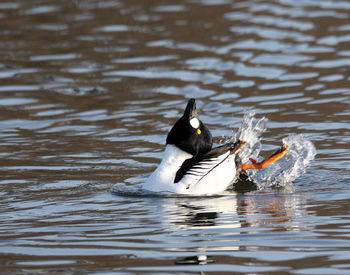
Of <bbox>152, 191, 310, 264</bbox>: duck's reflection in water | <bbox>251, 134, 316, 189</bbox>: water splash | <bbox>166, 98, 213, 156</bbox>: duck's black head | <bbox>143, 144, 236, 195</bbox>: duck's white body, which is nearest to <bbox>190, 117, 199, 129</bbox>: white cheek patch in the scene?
<bbox>166, 98, 213, 156</bbox>: duck's black head

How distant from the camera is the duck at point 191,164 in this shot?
32.1 ft

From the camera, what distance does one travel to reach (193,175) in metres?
9.78

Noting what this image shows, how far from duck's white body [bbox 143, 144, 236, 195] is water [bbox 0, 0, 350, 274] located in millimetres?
142

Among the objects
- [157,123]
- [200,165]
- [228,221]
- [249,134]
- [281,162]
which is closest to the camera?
[228,221]

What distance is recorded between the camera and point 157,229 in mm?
8367

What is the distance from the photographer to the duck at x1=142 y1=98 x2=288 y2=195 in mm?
9797

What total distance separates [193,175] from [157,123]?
4583 millimetres

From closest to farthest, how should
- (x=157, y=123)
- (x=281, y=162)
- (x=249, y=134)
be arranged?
(x=249, y=134) → (x=281, y=162) → (x=157, y=123)

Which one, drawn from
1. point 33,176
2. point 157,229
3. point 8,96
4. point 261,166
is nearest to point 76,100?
point 8,96

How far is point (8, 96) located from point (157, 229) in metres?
8.86

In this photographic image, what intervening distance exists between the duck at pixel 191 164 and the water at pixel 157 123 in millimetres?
160

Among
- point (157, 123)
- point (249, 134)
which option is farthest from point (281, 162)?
point (157, 123)

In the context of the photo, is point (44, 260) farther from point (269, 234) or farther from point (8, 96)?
point (8, 96)

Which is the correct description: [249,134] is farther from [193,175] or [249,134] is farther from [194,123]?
[193,175]
